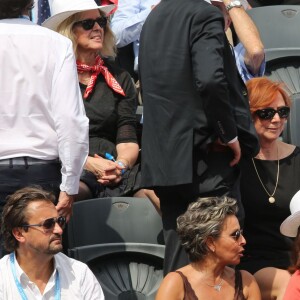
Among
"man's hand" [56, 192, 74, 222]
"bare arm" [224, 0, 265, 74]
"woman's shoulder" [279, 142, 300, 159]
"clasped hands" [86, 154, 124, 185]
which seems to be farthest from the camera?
"bare arm" [224, 0, 265, 74]

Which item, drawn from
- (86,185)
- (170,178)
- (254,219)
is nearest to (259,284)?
(254,219)

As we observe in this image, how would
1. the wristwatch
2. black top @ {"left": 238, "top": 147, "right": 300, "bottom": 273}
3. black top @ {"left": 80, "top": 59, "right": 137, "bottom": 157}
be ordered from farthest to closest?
the wristwatch
black top @ {"left": 80, "top": 59, "right": 137, "bottom": 157}
black top @ {"left": 238, "top": 147, "right": 300, "bottom": 273}

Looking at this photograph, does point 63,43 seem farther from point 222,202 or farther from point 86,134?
point 222,202

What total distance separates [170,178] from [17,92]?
85 centimetres

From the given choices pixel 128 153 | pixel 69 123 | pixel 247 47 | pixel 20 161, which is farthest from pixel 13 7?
pixel 247 47

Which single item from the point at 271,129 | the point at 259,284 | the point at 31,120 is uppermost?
the point at 31,120

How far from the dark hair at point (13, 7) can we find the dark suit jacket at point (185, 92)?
24.1 inches

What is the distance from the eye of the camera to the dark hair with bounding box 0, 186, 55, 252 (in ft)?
17.2

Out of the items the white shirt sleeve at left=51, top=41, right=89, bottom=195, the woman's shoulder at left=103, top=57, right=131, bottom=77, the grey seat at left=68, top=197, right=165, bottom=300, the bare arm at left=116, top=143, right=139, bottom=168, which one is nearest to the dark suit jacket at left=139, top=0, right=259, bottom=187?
the white shirt sleeve at left=51, top=41, right=89, bottom=195

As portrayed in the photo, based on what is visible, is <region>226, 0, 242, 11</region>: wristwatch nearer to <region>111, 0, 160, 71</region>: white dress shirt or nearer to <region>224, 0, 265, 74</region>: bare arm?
<region>224, 0, 265, 74</region>: bare arm

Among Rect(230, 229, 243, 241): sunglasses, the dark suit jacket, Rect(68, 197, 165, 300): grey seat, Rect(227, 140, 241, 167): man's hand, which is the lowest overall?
Rect(68, 197, 165, 300): grey seat

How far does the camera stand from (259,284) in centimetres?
577

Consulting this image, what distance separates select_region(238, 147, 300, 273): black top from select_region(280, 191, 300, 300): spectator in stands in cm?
27

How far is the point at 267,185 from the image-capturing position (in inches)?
243
